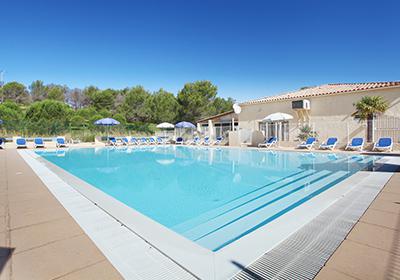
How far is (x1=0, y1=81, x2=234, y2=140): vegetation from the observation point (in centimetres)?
2338

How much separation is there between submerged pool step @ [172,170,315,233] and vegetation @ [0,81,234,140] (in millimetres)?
21290

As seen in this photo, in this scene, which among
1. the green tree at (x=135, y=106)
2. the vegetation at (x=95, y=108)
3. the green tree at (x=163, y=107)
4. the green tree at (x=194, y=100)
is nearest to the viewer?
the vegetation at (x=95, y=108)

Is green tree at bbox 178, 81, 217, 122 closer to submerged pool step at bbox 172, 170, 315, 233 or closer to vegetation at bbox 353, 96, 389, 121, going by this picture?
vegetation at bbox 353, 96, 389, 121

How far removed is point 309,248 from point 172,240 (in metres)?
1.56

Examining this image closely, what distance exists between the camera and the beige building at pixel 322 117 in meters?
14.1

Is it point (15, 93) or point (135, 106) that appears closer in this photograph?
point (135, 106)

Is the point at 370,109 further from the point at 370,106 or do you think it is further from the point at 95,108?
the point at 95,108

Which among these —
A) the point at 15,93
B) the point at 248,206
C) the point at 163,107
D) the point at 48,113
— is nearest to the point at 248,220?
the point at 248,206

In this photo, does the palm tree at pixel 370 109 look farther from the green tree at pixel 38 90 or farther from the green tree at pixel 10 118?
the green tree at pixel 38 90

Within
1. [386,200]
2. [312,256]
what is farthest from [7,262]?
[386,200]

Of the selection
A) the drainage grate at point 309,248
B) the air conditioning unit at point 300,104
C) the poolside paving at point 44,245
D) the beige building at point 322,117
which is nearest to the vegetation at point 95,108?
the beige building at point 322,117

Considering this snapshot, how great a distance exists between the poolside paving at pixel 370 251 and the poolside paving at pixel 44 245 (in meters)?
2.05

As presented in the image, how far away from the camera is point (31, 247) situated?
101 inches

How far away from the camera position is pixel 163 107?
1260 inches
